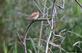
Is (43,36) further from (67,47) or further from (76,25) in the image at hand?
(76,25)

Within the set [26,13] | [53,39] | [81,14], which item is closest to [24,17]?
[26,13]

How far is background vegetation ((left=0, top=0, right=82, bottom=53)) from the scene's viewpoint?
1934 millimetres

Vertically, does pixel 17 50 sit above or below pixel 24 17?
below

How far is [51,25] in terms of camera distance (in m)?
1.81

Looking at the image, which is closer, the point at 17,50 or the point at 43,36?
the point at 43,36

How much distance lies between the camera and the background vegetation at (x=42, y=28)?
193cm

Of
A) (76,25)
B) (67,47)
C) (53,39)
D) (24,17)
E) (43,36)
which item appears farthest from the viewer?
(24,17)

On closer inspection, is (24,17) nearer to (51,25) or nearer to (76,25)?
(76,25)

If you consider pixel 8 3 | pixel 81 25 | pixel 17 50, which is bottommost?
pixel 17 50

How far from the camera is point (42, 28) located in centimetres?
218

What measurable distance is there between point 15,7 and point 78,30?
3.10 ft

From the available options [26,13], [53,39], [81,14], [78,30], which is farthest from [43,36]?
[26,13]

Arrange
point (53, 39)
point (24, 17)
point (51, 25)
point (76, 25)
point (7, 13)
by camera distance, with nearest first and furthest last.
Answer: point (51, 25)
point (53, 39)
point (76, 25)
point (24, 17)
point (7, 13)

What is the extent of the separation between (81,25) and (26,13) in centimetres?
73
